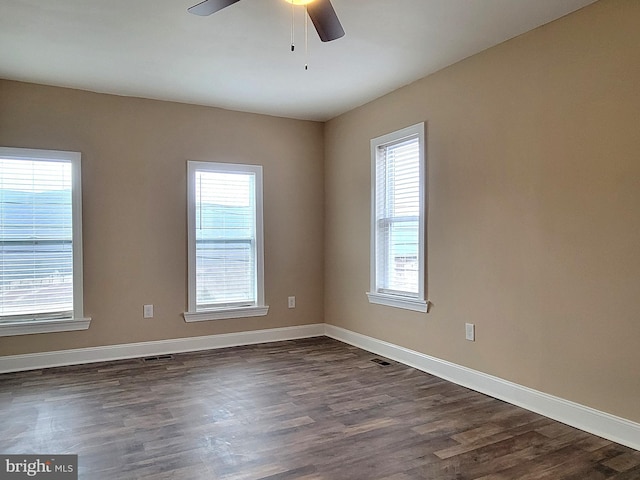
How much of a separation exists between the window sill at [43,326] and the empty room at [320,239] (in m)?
0.02

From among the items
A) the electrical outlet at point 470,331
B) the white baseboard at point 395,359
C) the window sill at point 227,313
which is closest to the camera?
the white baseboard at point 395,359

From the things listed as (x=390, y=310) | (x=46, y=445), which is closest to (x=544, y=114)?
(x=390, y=310)

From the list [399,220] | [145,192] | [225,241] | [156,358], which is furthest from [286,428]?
[145,192]

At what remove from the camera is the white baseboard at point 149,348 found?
4066mm

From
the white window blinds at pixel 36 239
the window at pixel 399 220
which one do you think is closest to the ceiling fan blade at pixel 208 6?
the window at pixel 399 220

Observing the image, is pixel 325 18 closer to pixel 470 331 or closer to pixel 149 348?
pixel 470 331

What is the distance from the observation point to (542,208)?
9.96 ft

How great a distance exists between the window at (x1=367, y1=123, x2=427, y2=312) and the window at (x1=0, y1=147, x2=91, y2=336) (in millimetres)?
2777

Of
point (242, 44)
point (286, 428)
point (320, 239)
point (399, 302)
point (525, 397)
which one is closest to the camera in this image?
point (286, 428)

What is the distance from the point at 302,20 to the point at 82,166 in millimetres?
2549

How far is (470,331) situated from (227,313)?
8.29ft

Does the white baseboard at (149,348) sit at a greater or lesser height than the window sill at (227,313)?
lesser

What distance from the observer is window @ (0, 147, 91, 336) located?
159 inches

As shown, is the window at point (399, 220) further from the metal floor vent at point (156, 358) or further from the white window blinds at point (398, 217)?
the metal floor vent at point (156, 358)
